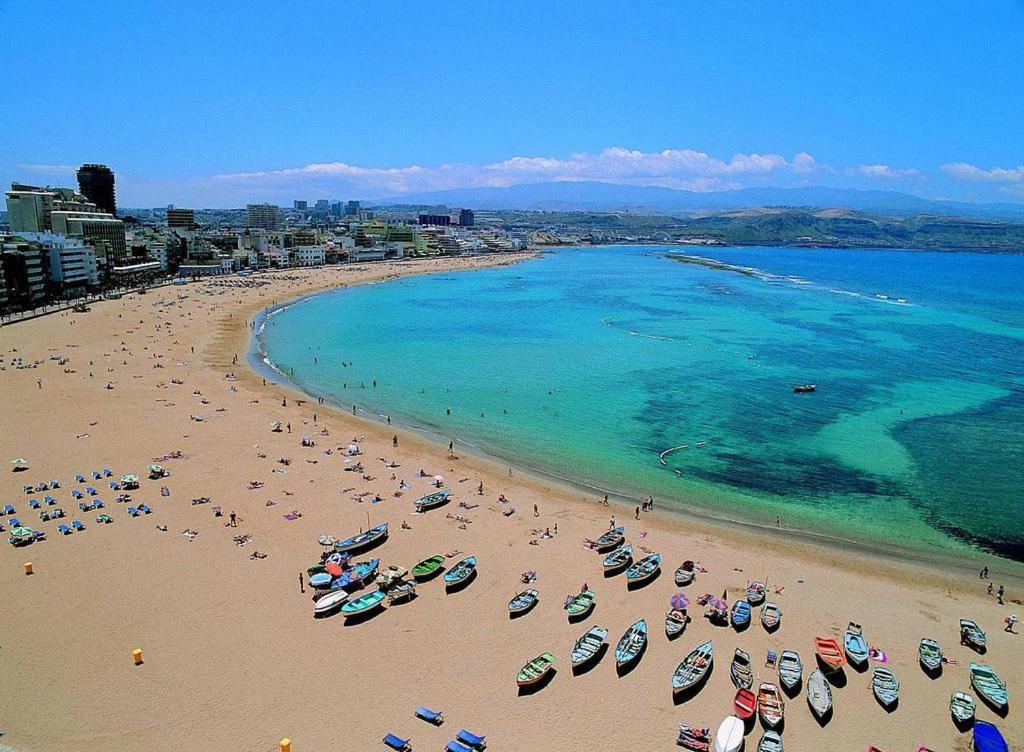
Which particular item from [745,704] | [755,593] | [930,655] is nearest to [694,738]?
[745,704]

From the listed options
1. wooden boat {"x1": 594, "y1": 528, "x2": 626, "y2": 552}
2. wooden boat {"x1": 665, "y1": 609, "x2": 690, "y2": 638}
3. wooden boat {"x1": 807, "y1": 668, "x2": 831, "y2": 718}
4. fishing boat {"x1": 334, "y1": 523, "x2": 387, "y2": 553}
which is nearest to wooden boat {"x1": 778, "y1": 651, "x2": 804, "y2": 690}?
wooden boat {"x1": 807, "y1": 668, "x2": 831, "y2": 718}

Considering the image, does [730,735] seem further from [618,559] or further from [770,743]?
[618,559]

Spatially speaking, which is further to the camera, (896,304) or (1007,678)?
(896,304)

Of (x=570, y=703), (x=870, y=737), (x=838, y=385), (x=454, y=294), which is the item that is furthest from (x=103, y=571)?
(x=454, y=294)

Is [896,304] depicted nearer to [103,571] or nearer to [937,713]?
[937,713]

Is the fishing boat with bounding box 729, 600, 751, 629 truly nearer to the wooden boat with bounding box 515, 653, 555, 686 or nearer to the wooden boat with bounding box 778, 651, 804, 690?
the wooden boat with bounding box 778, 651, 804, 690
